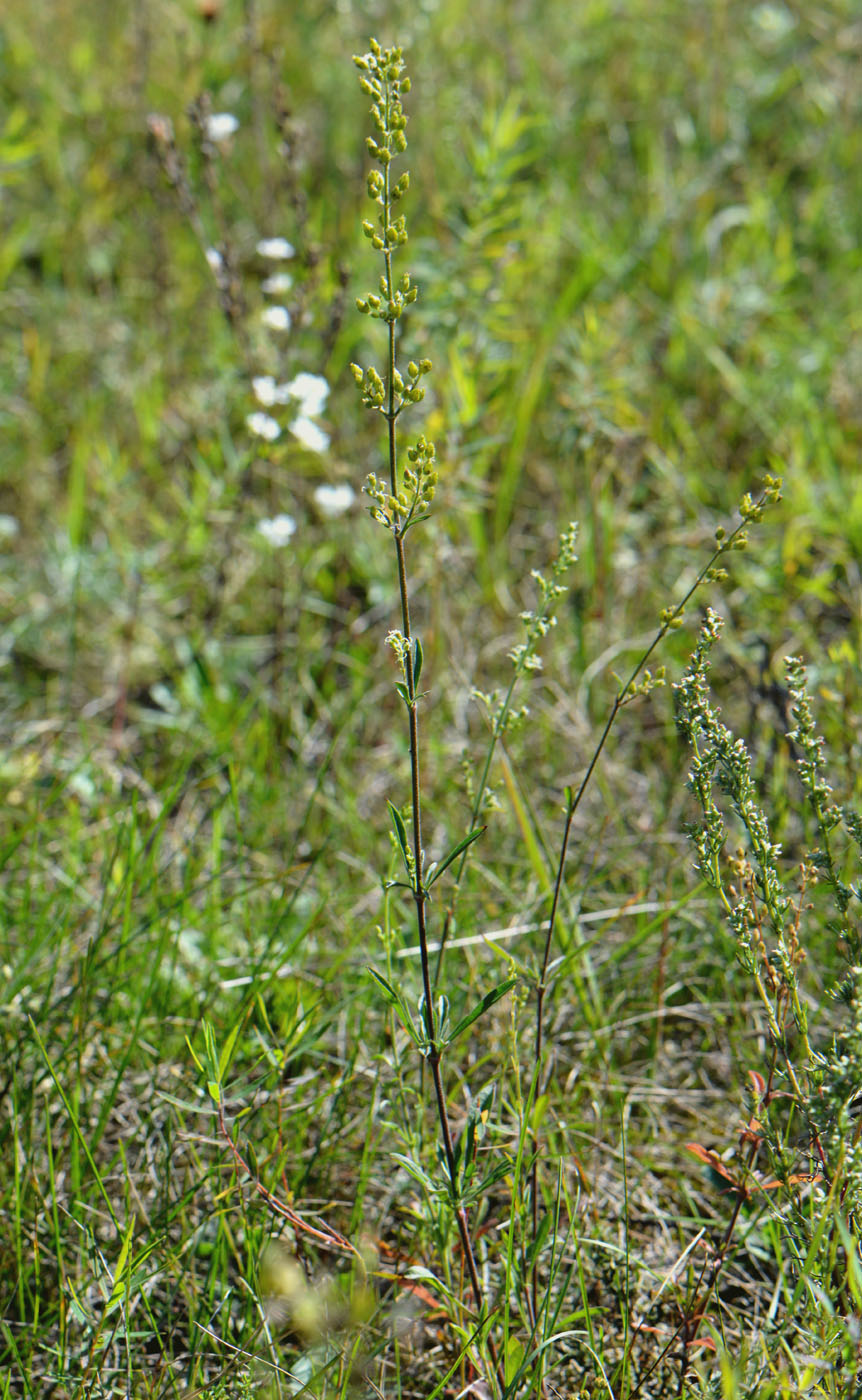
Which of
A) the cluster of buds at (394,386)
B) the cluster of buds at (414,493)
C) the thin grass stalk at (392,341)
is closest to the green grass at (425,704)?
the thin grass stalk at (392,341)

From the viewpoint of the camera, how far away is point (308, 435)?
9.52 ft

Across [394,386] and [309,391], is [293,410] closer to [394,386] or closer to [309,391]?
[309,391]

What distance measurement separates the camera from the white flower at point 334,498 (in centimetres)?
304

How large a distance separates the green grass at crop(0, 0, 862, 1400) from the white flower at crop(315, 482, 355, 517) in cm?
11

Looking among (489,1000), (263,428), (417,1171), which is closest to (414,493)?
(489,1000)

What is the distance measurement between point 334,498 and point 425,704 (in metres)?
0.62

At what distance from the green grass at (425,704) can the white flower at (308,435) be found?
0.24 ft

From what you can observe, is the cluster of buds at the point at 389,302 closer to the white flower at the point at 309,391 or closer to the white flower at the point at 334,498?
the white flower at the point at 309,391

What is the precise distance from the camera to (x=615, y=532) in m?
3.20

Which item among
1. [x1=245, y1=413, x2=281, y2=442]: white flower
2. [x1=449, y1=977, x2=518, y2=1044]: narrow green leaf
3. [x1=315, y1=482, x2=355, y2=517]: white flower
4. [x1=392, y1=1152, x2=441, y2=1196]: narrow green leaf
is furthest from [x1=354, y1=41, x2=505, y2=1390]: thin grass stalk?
[x1=315, y1=482, x2=355, y2=517]: white flower

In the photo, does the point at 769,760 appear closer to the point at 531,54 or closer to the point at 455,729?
the point at 455,729

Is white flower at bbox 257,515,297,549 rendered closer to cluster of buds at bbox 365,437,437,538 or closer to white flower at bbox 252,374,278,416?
white flower at bbox 252,374,278,416

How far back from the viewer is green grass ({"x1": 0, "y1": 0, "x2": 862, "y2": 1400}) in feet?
5.41

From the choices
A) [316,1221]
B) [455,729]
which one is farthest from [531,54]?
[316,1221]
